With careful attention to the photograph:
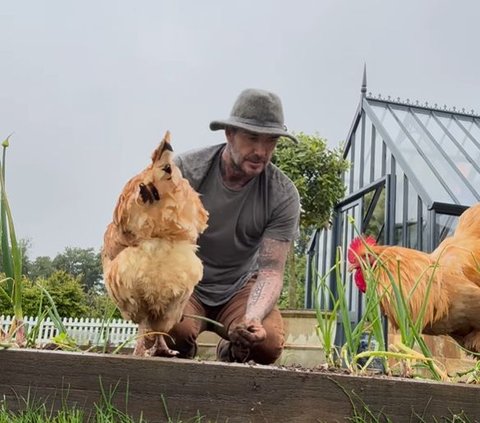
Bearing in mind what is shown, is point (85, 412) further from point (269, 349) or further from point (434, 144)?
point (434, 144)

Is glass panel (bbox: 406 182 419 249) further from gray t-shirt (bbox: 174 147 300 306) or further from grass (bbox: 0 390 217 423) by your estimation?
grass (bbox: 0 390 217 423)

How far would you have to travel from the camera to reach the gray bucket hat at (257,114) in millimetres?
1801

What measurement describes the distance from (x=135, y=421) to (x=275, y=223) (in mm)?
1196

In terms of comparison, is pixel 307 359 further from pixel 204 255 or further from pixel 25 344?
pixel 25 344

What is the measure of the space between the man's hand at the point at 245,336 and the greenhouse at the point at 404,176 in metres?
3.90

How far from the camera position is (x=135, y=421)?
40.4 inches

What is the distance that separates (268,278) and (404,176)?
20.4ft

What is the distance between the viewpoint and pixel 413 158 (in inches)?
316

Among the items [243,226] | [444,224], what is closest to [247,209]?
[243,226]

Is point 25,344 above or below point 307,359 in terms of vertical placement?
above

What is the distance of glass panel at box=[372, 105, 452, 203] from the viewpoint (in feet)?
22.4

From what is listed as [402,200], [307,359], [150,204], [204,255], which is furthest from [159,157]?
[402,200]

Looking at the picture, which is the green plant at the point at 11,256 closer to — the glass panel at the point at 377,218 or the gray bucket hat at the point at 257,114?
the gray bucket hat at the point at 257,114

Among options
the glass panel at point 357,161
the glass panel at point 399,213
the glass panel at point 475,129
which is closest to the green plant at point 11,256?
the glass panel at point 399,213
